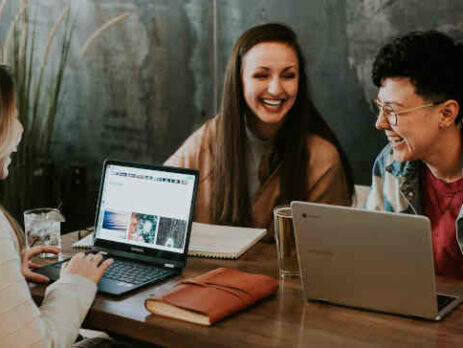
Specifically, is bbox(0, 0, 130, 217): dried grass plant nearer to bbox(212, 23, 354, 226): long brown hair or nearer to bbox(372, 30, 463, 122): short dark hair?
bbox(212, 23, 354, 226): long brown hair

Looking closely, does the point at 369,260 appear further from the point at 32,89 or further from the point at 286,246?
the point at 32,89

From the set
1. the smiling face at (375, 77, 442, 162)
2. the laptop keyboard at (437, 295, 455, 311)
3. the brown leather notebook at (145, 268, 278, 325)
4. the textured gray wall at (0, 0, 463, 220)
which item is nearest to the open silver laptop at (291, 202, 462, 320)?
the laptop keyboard at (437, 295, 455, 311)

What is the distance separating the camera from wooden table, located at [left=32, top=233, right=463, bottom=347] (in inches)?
54.3

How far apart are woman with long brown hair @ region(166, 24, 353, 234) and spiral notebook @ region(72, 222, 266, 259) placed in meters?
0.49

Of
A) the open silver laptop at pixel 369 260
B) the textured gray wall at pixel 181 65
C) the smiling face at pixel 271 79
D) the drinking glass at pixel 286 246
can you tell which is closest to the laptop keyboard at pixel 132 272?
the drinking glass at pixel 286 246

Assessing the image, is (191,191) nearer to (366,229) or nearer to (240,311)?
(240,311)

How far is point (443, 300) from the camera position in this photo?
1572 millimetres

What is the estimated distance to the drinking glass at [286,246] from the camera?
5.83 feet

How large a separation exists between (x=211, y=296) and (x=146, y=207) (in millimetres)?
478

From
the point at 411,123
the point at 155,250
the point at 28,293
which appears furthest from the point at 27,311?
the point at 411,123

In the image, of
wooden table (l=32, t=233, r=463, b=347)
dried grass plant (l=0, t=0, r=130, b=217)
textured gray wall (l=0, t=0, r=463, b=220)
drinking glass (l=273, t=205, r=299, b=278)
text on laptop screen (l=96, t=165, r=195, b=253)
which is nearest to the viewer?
wooden table (l=32, t=233, r=463, b=347)

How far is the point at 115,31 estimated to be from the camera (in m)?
3.94

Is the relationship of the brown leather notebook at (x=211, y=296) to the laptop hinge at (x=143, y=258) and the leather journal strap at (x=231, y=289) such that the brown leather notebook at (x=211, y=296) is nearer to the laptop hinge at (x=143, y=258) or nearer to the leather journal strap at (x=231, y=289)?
the leather journal strap at (x=231, y=289)

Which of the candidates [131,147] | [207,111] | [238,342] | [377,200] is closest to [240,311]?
[238,342]
